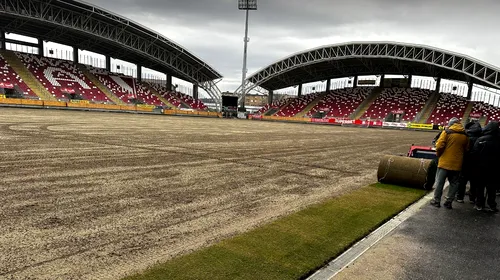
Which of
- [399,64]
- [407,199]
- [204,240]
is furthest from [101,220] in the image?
[399,64]

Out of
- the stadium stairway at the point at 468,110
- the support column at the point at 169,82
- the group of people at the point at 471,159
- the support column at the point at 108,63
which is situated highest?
the support column at the point at 108,63

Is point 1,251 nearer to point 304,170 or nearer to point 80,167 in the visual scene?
point 80,167

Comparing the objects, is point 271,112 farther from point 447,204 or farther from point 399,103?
point 447,204

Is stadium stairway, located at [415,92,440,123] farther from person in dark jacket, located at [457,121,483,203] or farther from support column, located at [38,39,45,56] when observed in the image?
support column, located at [38,39,45,56]

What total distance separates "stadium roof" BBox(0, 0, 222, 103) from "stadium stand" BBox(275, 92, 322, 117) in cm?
1693

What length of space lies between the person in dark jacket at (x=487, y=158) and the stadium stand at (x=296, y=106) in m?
63.1

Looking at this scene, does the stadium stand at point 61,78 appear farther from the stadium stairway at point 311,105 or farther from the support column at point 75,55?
the stadium stairway at point 311,105

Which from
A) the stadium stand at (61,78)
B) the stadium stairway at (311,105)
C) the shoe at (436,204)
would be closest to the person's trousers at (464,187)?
the shoe at (436,204)

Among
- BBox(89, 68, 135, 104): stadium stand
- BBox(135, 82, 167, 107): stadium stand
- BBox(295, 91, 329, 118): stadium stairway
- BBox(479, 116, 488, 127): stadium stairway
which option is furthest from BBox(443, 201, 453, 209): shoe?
BBox(295, 91, 329, 118): stadium stairway

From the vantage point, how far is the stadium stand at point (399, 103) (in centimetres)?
5791

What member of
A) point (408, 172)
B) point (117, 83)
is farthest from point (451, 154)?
point (117, 83)

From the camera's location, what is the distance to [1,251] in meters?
3.63

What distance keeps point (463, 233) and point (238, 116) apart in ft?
211

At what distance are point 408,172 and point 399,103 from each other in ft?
191
